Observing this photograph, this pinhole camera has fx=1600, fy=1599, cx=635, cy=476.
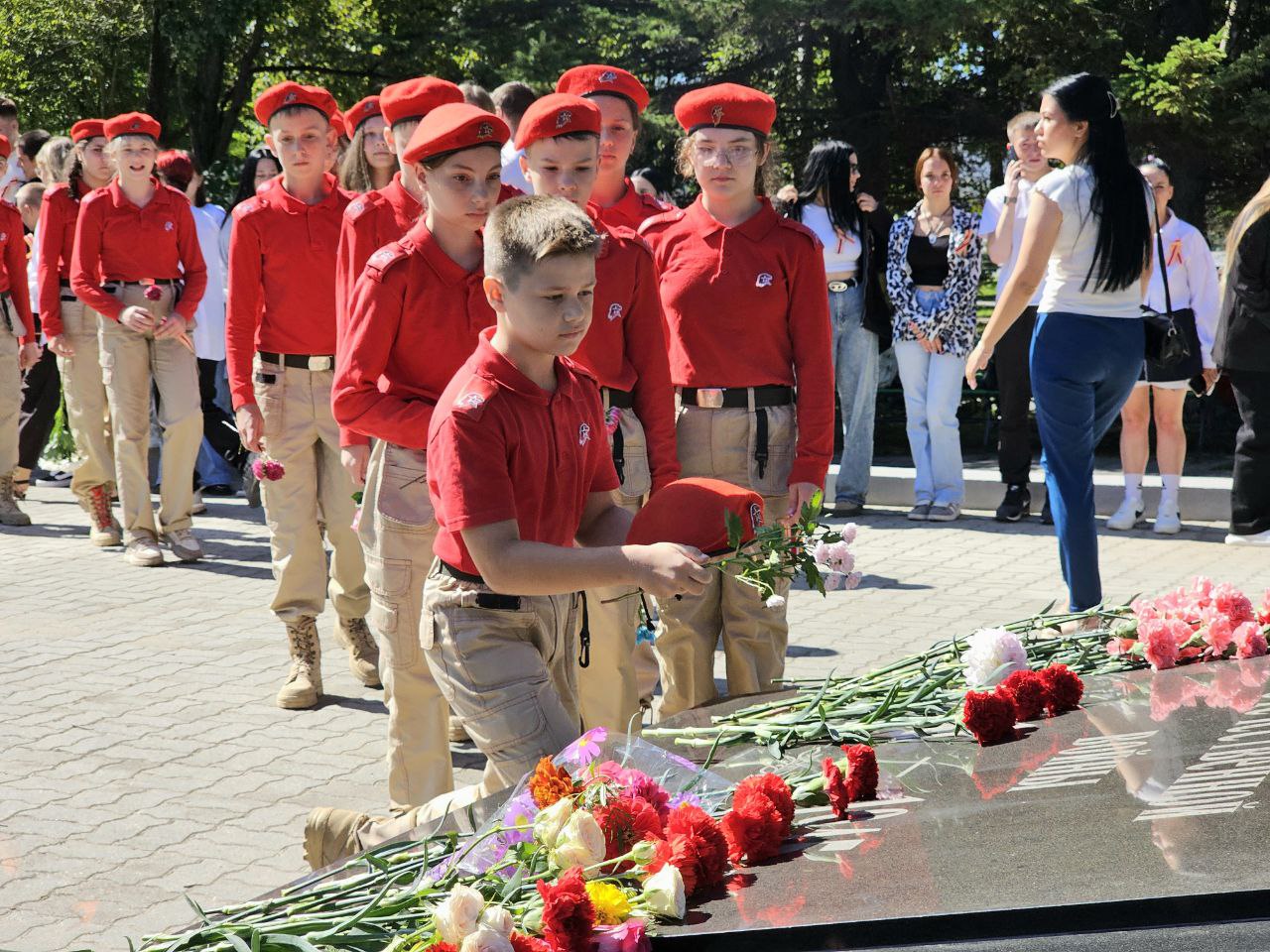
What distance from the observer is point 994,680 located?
346 centimetres

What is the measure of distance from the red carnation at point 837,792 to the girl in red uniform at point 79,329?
8.01 meters

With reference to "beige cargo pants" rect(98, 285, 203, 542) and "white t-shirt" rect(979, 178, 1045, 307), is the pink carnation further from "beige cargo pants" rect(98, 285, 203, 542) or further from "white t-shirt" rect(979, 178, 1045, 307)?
"beige cargo pants" rect(98, 285, 203, 542)

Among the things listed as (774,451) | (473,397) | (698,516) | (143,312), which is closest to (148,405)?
(143,312)

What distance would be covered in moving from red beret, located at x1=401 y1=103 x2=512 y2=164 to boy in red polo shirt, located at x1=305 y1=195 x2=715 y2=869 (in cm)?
91

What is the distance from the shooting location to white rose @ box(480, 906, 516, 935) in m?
2.15

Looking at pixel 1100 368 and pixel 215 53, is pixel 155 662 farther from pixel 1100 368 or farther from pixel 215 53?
pixel 215 53

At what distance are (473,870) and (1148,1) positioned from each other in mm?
15751

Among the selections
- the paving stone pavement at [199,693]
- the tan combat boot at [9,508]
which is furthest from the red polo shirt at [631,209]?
the tan combat boot at [9,508]

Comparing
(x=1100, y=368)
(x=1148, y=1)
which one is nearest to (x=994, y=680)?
(x=1100, y=368)

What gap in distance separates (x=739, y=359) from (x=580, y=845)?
3.04 metres

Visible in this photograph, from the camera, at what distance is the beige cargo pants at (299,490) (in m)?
6.38

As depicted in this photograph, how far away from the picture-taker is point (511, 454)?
341 cm

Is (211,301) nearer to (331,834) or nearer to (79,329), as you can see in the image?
(79,329)

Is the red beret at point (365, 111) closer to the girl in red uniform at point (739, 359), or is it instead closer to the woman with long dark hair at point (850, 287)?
the girl in red uniform at point (739, 359)
